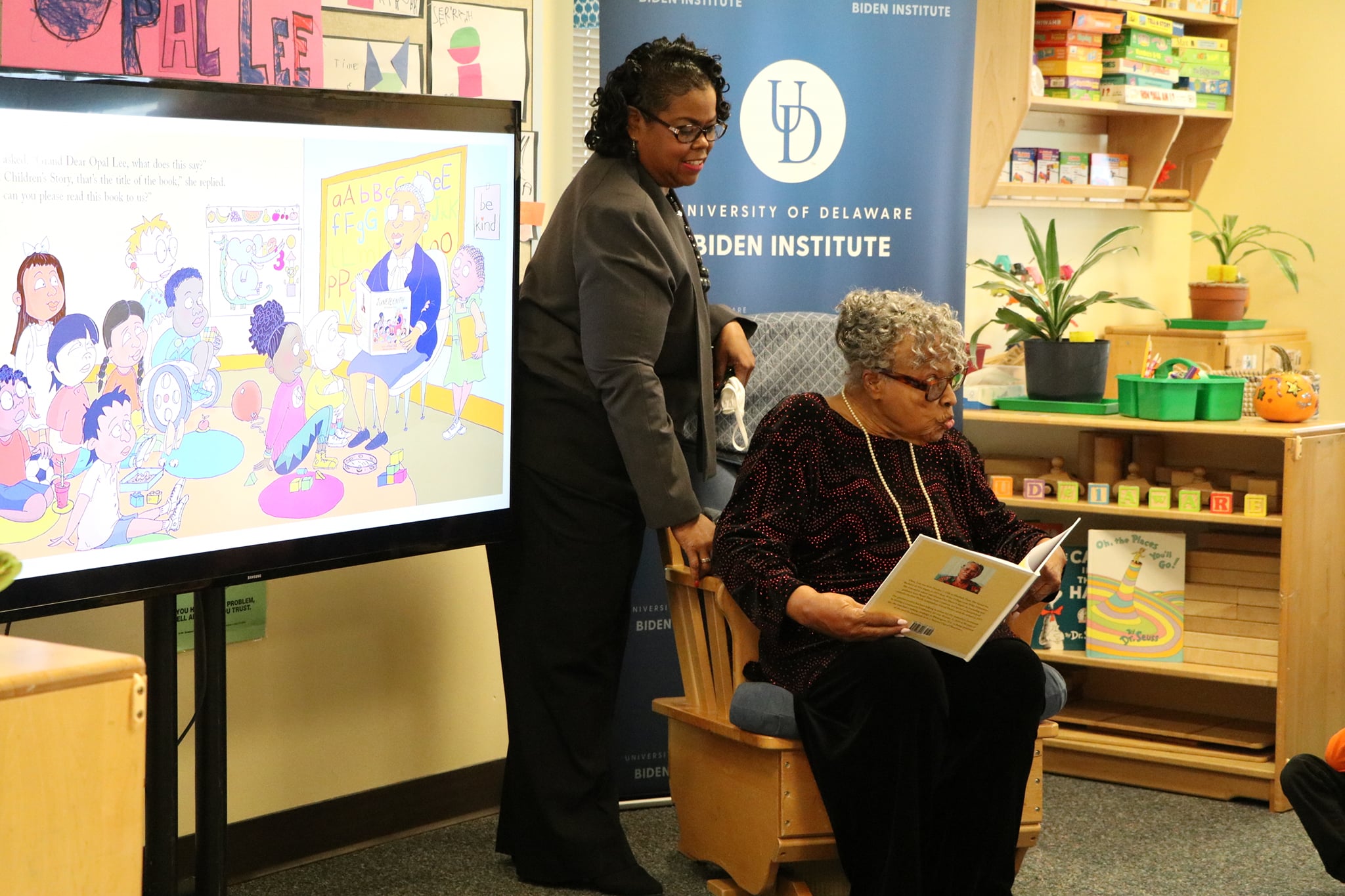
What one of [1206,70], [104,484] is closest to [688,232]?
[104,484]

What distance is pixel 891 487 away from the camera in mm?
2375

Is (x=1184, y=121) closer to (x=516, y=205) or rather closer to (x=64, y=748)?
(x=516, y=205)

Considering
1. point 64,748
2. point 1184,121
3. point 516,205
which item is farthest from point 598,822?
point 1184,121

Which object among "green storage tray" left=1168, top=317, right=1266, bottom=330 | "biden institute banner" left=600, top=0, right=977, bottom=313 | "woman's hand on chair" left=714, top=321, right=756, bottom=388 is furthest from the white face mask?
"green storage tray" left=1168, top=317, right=1266, bottom=330

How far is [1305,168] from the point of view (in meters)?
4.76

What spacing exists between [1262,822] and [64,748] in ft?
8.54

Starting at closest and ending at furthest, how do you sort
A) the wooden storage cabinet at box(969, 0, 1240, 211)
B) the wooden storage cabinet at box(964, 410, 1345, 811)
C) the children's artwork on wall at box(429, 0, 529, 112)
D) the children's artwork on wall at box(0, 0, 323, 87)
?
1. the children's artwork on wall at box(0, 0, 323, 87)
2. the children's artwork on wall at box(429, 0, 529, 112)
3. the wooden storage cabinet at box(964, 410, 1345, 811)
4. the wooden storage cabinet at box(969, 0, 1240, 211)

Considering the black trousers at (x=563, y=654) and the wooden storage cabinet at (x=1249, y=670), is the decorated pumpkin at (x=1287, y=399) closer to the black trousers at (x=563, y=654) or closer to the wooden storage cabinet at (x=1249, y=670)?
the wooden storage cabinet at (x=1249, y=670)

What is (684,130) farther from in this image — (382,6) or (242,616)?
(242,616)

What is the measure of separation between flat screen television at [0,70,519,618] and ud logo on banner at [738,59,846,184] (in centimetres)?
82

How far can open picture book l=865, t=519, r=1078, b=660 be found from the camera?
2061 millimetres

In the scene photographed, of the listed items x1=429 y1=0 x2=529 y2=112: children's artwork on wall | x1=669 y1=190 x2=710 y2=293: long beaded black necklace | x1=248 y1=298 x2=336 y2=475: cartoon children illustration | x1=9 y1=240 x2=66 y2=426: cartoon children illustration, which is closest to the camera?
x1=9 y1=240 x2=66 y2=426: cartoon children illustration

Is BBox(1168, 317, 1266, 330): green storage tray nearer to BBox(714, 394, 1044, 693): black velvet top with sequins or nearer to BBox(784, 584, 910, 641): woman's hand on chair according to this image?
BBox(714, 394, 1044, 693): black velvet top with sequins

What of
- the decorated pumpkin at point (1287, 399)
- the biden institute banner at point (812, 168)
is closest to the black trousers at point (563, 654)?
the biden institute banner at point (812, 168)
